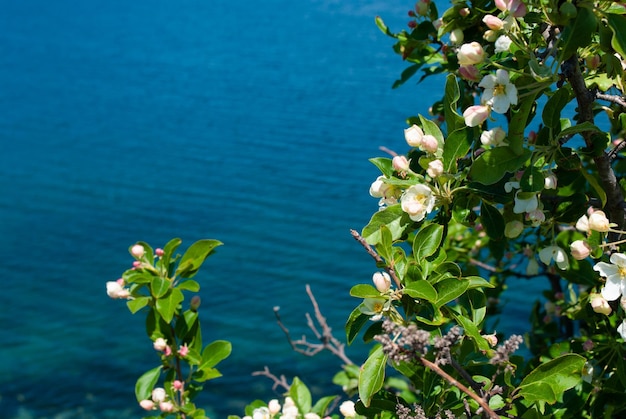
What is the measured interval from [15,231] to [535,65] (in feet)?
19.5

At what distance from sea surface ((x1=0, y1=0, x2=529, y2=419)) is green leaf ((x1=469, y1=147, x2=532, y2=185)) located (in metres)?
3.02

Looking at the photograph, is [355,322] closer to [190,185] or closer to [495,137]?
[495,137]

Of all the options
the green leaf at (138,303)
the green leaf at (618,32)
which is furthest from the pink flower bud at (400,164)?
the green leaf at (138,303)

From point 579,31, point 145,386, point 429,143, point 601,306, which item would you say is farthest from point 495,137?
point 145,386

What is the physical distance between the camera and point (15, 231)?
625cm

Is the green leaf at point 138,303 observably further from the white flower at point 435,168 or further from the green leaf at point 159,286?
the white flower at point 435,168

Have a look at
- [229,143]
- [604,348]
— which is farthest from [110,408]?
[229,143]

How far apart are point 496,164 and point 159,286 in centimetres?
88

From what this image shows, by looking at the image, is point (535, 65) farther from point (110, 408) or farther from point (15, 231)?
point (15, 231)

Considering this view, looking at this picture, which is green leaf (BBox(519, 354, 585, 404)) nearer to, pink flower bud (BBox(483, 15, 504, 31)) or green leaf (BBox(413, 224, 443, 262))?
green leaf (BBox(413, 224, 443, 262))

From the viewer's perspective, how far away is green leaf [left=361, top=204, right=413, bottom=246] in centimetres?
117

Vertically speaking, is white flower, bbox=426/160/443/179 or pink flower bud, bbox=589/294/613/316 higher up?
white flower, bbox=426/160/443/179

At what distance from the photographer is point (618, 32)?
37.2 inches

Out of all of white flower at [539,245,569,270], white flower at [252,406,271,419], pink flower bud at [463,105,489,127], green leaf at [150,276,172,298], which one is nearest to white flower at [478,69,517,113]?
pink flower bud at [463,105,489,127]
